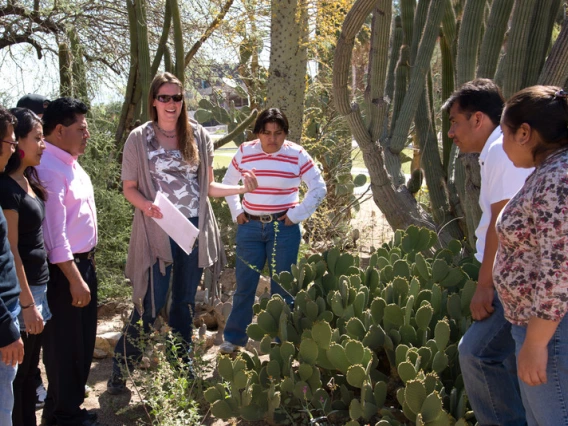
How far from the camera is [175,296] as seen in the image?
13.8 feet

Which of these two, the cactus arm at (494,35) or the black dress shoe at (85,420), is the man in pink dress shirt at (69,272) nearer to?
the black dress shoe at (85,420)

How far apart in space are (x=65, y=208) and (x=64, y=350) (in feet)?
2.49

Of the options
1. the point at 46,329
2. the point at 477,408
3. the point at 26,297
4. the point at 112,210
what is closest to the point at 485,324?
the point at 477,408

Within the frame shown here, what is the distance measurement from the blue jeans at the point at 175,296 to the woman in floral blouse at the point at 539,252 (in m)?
2.23

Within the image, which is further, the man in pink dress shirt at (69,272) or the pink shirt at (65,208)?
the man in pink dress shirt at (69,272)

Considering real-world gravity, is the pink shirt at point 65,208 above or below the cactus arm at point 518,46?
below

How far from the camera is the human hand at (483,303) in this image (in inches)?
110

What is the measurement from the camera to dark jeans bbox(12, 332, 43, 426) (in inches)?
127

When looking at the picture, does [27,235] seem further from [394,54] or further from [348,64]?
[394,54]

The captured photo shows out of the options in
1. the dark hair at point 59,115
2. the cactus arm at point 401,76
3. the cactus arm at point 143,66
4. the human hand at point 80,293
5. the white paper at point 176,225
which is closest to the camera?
the human hand at point 80,293

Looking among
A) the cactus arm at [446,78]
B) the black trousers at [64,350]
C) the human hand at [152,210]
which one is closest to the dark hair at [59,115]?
the human hand at [152,210]

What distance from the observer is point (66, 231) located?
11.6 ft

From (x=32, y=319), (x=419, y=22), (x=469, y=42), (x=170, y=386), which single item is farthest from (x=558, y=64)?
(x=32, y=319)

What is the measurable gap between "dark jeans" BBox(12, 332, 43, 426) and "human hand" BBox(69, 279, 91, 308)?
245 mm
